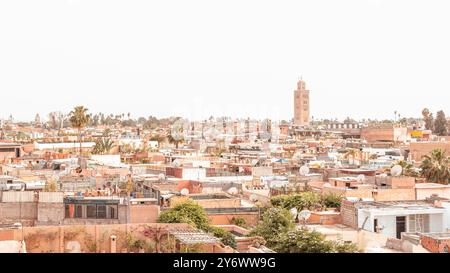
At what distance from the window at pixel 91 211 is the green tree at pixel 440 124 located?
127 feet

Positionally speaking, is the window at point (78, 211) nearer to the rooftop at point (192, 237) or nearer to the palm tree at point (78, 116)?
the rooftop at point (192, 237)

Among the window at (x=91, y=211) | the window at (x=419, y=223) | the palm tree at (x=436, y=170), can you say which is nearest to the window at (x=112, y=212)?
the window at (x=91, y=211)

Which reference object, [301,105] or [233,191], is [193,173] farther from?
[301,105]

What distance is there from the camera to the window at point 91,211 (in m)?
10.3

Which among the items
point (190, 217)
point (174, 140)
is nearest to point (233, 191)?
point (190, 217)

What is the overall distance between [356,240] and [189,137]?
3218 cm

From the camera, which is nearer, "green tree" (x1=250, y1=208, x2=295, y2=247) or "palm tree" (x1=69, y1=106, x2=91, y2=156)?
"green tree" (x1=250, y1=208, x2=295, y2=247)

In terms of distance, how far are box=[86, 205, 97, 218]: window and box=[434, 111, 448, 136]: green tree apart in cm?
3872

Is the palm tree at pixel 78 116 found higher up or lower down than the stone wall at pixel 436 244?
higher up

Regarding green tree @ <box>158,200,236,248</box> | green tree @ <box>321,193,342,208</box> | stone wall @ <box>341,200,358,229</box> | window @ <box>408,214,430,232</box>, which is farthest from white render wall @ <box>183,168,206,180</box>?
window @ <box>408,214,430,232</box>

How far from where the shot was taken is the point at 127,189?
42.2ft

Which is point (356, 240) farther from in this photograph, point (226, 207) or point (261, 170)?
point (261, 170)

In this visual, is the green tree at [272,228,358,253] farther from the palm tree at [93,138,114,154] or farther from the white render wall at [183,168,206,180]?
the palm tree at [93,138,114,154]

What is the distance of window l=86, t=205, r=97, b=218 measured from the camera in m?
10.3
